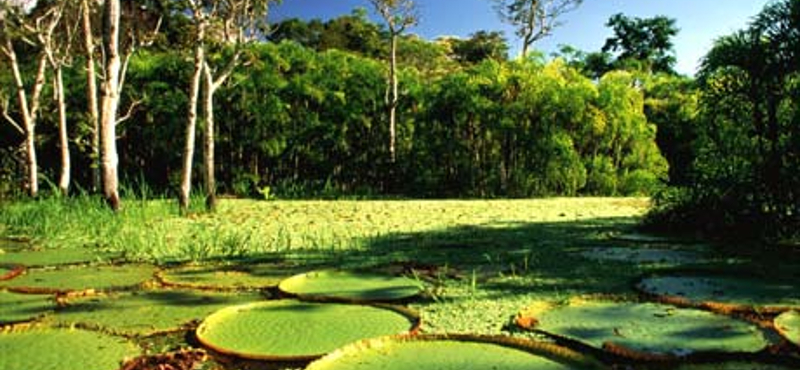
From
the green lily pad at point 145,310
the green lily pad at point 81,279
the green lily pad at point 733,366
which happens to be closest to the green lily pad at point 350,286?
the green lily pad at point 145,310

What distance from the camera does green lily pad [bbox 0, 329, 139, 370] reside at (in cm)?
193

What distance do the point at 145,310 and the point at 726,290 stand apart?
2.42 m

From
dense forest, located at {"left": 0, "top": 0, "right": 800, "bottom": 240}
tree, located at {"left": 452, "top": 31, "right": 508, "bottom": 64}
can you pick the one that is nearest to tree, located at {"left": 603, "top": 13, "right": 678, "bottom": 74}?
tree, located at {"left": 452, "top": 31, "right": 508, "bottom": 64}

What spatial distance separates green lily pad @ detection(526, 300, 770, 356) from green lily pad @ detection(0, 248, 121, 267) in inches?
109

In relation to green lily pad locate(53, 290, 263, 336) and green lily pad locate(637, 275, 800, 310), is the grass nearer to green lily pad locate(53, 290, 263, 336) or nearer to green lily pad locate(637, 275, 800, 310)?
green lily pad locate(637, 275, 800, 310)

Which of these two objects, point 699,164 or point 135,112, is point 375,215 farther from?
point 135,112

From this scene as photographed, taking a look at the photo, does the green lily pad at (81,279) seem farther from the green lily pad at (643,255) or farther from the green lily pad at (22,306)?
the green lily pad at (643,255)

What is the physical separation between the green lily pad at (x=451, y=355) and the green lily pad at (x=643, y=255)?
180 centimetres

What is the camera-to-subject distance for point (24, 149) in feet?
30.6

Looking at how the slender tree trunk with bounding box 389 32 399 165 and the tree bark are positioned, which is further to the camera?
the slender tree trunk with bounding box 389 32 399 165

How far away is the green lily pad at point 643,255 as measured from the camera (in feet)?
11.7

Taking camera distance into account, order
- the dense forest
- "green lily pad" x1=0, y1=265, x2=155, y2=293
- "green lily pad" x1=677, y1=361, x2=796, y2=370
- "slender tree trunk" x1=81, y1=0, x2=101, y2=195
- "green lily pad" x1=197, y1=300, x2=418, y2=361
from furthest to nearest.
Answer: the dense forest, "slender tree trunk" x1=81, y1=0, x2=101, y2=195, "green lily pad" x1=0, y1=265, x2=155, y2=293, "green lily pad" x1=197, y1=300, x2=418, y2=361, "green lily pad" x1=677, y1=361, x2=796, y2=370

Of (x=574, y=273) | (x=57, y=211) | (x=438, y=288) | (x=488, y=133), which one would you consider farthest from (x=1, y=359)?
(x=488, y=133)

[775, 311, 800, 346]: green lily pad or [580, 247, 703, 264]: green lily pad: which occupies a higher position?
[580, 247, 703, 264]: green lily pad
